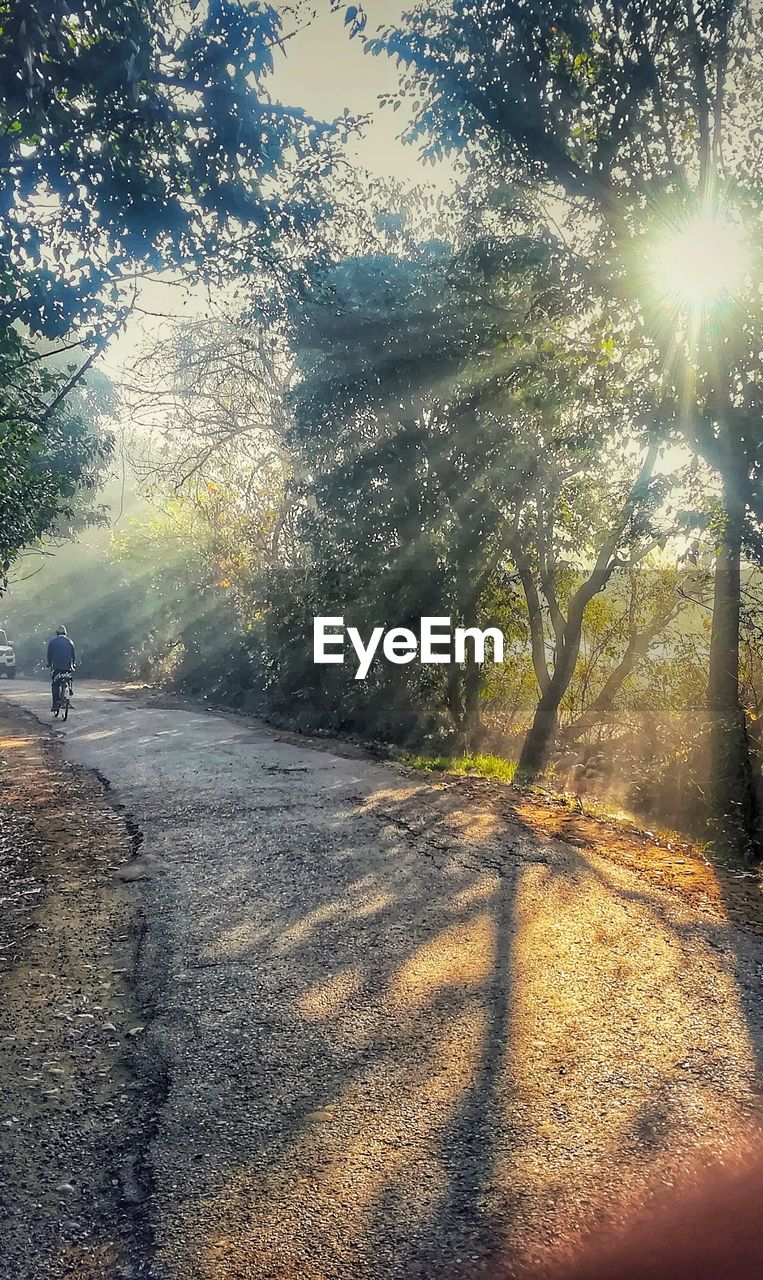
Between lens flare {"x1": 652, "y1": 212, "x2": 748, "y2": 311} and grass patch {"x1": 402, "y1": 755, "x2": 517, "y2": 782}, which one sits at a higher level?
lens flare {"x1": 652, "y1": 212, "x2": 748, "y2": 311}

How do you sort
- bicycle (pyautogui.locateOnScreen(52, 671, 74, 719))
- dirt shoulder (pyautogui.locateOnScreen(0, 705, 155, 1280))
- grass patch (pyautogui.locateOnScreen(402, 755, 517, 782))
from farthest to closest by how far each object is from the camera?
bicycle (pyautogui.locateOnScreen(52, 671, 74, 719)) < grass patch (pyautogui.locateOnScreen(402, 755, 517, 782)) < dirt shoulder (pyautogui.locateOnScreen(0, 705, 155, 1280))

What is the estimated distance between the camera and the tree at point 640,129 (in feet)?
28.3

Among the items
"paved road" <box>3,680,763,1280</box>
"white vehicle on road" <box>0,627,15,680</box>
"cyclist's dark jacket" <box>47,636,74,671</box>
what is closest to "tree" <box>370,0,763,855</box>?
"paved road" <box>3,680,763,1280</box>

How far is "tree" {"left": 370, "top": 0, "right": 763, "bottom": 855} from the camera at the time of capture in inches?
340

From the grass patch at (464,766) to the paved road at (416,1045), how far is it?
18.6ft

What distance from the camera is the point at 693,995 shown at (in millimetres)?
4695

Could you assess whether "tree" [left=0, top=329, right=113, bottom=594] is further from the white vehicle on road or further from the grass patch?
the white vehicle on road

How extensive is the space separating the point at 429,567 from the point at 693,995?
42.2 feet

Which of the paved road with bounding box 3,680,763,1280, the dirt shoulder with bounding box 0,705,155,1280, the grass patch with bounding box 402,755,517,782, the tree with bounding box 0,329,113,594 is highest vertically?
the tree with bounding box 0,329,113,594

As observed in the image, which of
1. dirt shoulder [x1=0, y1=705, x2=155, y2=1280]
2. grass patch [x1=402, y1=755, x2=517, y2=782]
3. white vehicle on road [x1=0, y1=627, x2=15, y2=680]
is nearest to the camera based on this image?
dirt shoulder [x1=0, y1=705, x2=155, y2=1280]

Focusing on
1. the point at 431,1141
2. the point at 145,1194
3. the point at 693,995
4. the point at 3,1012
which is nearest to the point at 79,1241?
the point at 145,1194

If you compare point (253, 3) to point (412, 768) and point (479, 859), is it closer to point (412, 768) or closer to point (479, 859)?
point (479, 859)

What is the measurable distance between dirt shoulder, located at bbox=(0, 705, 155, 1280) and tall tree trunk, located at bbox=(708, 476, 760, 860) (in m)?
6.62

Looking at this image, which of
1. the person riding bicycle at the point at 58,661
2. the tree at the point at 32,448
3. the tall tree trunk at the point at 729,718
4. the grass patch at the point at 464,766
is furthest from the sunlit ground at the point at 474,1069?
the person riding bicycle at the point at 58,661
